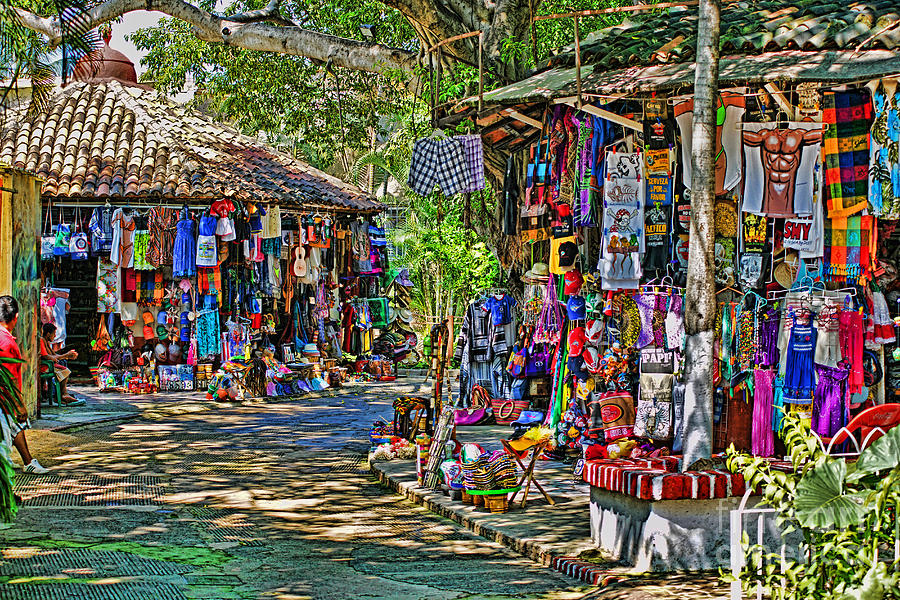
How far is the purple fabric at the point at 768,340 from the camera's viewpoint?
9.98m

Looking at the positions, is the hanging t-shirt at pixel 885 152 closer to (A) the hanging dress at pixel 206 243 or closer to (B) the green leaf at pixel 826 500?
(B) the green leaf at pixel 826 500

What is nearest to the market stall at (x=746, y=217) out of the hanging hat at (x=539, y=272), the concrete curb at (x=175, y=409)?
the hanging hat at (x=539, y=272)

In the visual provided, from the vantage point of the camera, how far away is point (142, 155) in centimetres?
2055

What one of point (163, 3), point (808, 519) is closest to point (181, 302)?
point (163, 3)

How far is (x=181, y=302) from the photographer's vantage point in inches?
770

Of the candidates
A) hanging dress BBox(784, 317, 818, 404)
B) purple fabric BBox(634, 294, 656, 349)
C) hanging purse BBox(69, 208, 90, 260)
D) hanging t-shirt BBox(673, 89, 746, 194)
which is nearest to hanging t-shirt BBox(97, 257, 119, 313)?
hanging purse BBox(69, 208, 90, 260)

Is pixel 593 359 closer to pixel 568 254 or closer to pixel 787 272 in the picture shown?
pixel 568 254

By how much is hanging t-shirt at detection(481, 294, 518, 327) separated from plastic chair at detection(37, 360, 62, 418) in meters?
6.78

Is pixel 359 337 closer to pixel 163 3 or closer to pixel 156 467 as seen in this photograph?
pixel 163 3

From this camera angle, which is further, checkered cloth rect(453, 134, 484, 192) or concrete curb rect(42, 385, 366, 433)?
concrete curb rect(42, 385, 366, 433)

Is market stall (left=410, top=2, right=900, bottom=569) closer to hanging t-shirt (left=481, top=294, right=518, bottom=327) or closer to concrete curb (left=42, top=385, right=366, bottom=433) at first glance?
hanging t-shirt (left=481, top=294, right=518, bottom=327)

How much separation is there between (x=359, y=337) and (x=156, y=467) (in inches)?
492

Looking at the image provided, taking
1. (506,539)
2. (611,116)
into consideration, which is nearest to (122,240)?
(611,116)

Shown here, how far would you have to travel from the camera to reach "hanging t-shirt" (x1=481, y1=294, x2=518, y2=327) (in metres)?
15.5
